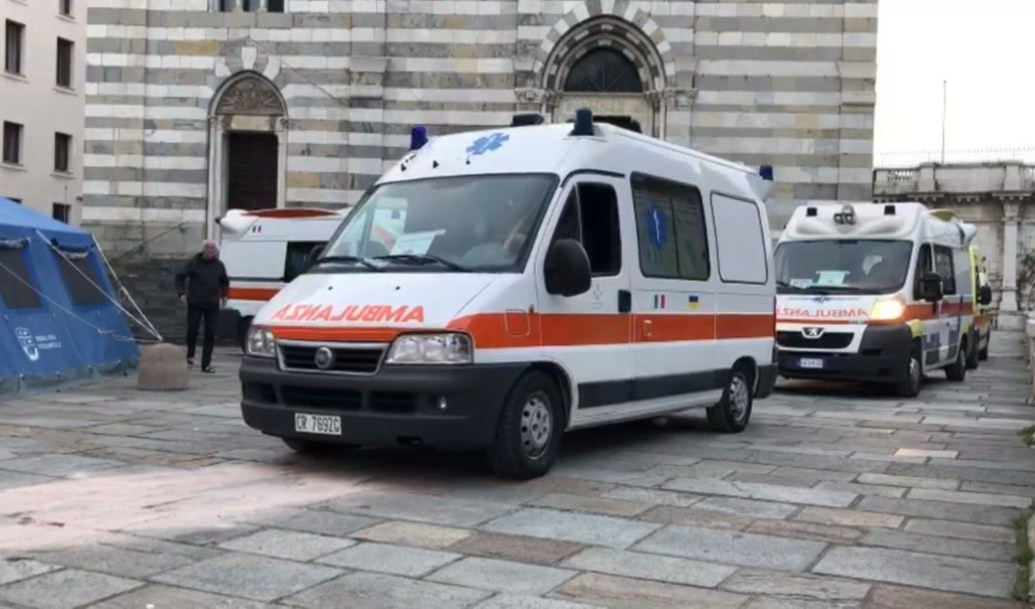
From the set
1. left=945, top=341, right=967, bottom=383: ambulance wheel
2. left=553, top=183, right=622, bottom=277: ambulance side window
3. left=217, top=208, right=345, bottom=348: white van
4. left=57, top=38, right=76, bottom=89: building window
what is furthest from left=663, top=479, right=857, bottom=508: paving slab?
left=57, top=38, right=76, bottom=89: building window

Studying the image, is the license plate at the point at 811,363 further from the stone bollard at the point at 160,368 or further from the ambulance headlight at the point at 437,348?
the ambulance headlight at the point at 437,348

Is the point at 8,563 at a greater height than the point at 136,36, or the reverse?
the point at 136,36

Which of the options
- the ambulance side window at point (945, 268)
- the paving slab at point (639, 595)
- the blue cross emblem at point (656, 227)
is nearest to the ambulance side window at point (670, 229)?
the blue cross emblem at point (656, 227)

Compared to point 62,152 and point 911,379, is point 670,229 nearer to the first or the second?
point 911,379

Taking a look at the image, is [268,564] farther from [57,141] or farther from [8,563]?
[57,141]

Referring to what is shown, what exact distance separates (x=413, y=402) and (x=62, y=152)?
1592 inches

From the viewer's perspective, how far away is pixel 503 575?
17.9 ft

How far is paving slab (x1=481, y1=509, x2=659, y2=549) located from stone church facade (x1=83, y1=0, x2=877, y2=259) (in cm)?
1770

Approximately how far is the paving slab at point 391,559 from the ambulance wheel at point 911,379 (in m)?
10.8

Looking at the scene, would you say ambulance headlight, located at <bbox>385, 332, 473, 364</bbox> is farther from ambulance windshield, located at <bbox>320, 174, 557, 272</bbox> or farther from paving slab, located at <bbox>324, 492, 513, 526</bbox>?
paving slab, located at <bbox>324, 492, 513, 526</bbox>

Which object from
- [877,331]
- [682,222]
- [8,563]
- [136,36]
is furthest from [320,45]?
[8,563]

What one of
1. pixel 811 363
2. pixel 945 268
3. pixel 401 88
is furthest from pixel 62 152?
pixel 811 363

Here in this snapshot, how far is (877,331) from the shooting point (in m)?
14.7

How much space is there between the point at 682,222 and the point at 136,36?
18.4 metres
